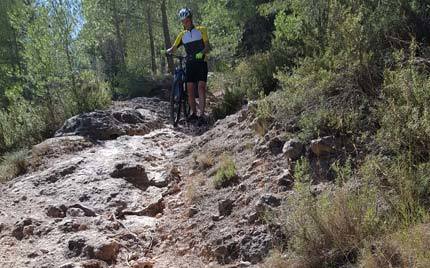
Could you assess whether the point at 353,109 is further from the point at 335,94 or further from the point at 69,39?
the point at 69,39

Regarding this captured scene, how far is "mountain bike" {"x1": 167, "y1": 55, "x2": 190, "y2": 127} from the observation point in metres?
7.93

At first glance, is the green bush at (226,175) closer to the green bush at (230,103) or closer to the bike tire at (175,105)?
the green bush at (230,103)

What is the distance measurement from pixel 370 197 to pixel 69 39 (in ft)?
30.4

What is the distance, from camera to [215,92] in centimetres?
1046

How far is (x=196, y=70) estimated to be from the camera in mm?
7574

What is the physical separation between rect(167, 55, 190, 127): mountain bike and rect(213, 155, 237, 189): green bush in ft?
11.4

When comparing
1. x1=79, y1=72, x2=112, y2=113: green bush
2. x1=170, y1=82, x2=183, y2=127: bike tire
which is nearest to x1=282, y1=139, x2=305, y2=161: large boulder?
x1=170, y1=82, x2=183, y2=127: bike tire

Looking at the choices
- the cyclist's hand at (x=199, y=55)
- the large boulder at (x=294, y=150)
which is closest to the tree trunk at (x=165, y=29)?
the cyclist's hand at (x=199, y=55)

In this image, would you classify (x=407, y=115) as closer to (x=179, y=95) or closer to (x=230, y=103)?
(x=230, y=103)

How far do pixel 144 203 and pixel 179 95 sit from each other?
3335mm

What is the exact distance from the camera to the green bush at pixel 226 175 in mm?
4547

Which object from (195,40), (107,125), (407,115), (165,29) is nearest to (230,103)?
(195,40)

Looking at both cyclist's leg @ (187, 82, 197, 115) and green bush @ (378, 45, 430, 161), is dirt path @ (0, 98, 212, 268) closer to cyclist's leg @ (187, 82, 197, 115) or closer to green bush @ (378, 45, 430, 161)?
cyclist's leg @ (187, 82, 197, 115)

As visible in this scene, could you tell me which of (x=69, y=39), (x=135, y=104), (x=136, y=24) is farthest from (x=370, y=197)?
(x=136, y=24)
